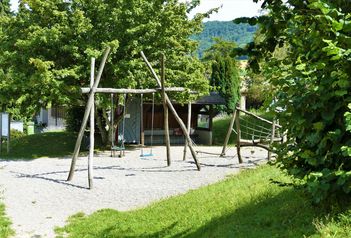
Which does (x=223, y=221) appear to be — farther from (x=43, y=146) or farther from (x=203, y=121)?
(x=203, y=121)

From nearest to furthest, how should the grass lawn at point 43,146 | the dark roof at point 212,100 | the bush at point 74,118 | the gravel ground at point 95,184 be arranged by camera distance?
the gravel ground at point 95,184
the grass lawn at point 43,146
the dark roof at point 212,100
the bush at point 74,118

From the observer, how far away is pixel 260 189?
8562 mm

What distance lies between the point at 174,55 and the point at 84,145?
661 cm

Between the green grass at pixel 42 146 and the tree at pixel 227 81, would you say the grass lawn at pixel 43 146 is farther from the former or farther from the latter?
the tree at pixel 227 81

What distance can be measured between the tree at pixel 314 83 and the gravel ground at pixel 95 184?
5224mm

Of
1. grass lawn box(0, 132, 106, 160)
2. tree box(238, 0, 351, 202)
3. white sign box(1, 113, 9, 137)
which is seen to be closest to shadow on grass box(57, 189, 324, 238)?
tree box(238, 0, 351, 202)

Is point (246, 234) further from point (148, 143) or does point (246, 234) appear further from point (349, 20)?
point (148, 143)

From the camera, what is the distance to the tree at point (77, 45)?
728 inches

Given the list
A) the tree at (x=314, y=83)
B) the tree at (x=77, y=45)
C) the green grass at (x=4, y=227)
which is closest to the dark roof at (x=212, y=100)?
the tree at (x=77, y=45)

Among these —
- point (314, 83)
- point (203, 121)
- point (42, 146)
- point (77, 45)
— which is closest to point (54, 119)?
point (203, 121)

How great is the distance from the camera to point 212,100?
A: 27.6 metres

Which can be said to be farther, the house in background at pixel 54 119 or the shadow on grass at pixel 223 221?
the house in background at pixel 54 119

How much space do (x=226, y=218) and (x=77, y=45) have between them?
14101 mm

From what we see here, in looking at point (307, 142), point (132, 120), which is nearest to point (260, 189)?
point (307, 142)
